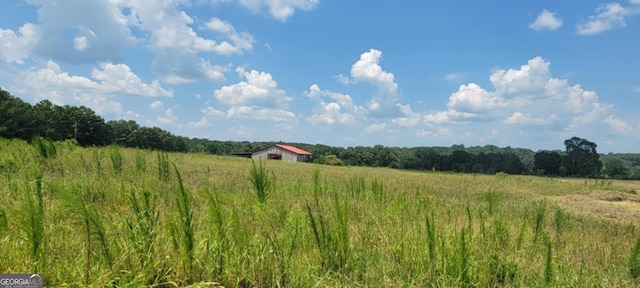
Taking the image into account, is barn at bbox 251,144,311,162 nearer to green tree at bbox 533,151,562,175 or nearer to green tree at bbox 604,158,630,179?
green tree at bbox 533,151,562,175

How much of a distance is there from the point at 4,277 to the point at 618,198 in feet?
66.7

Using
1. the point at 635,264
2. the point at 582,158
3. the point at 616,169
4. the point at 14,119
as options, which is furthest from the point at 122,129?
the point at 616,169

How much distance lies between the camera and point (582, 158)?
69.8 metres

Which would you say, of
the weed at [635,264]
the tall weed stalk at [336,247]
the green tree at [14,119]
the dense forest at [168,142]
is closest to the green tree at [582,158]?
the dense forest at [168,142]

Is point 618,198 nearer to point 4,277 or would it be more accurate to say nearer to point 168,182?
point 168,182

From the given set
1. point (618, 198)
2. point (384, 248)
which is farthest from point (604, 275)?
point (618, 198)

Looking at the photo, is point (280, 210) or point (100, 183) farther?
point (100, 183)

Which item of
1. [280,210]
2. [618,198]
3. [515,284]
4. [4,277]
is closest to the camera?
[4,277]

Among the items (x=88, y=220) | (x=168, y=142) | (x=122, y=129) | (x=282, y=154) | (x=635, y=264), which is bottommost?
(x=635, y=264)

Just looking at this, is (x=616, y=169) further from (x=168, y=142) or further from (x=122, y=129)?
(x=122, y=129)

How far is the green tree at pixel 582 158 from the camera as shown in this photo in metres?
68.6

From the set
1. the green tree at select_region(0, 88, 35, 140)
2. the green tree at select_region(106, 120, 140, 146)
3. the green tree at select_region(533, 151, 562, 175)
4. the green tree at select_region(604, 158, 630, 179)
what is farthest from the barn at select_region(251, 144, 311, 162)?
the green tree at select_region(604, 158, 630, 179)

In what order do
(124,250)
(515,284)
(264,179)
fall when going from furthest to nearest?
(264,179), (515,284), (124,250)

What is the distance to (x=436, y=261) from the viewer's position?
10.1 ft
